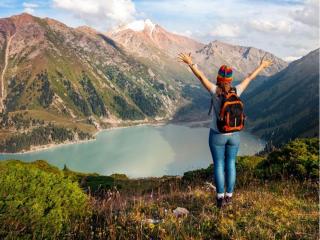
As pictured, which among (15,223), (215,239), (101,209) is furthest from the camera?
(101,209)

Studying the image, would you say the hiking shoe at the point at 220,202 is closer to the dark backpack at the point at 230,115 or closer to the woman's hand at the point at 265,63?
the dark backpack at the point at 230,115

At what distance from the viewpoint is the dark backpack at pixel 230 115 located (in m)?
11.4

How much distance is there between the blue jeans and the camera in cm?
1174

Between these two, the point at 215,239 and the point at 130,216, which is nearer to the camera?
the point at 215,239

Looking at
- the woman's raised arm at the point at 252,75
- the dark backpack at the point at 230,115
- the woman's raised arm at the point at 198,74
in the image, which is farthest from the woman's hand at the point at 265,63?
the woman's raised arm at the point at 198,74

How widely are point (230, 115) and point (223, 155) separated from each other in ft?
4.49

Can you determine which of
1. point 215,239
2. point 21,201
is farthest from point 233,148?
point 21,201

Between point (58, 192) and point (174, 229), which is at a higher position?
point (58, 192)

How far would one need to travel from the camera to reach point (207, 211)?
1100cm

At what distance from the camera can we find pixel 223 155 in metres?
12.0

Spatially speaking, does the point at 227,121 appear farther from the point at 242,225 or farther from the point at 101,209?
the point at 101,209

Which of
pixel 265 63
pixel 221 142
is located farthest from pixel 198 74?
pixel 265 63

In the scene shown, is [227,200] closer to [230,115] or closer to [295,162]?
[230,115]

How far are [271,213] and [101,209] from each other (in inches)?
181
